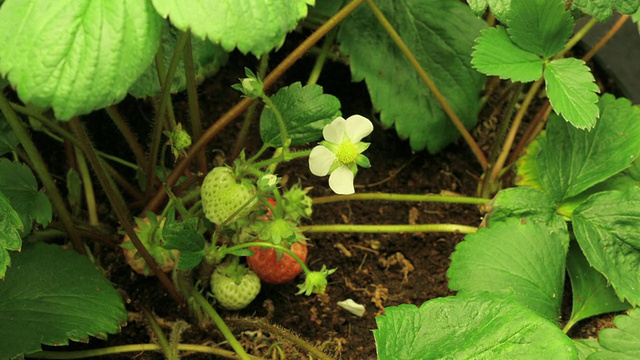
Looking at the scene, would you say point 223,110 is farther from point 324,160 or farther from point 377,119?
point 324,160

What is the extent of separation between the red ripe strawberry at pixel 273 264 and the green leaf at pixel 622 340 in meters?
0.41

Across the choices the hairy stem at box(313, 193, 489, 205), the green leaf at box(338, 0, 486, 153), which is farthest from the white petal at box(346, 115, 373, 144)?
the green leaf at box(338, 0, 486, 153)

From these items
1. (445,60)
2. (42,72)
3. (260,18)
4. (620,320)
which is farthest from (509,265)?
(42,72)

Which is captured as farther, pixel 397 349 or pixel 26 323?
pixel 26 323

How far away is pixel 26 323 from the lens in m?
0.91

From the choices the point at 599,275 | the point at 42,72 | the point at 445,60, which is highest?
the point at 42,72

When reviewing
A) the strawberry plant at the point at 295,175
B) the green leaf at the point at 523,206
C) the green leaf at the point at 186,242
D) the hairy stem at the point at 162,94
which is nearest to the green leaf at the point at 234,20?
the strawberry plant at the point at 295,175

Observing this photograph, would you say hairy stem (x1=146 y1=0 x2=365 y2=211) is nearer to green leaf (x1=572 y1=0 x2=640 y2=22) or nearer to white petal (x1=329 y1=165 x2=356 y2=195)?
white petal (x1=329 y1=165 x2=356 y2=195)

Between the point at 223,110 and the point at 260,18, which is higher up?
the point at 260,18

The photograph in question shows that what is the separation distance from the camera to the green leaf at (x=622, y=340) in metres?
0.93

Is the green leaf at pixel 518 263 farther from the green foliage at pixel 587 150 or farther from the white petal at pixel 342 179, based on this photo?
the white petal at pixel 342 179

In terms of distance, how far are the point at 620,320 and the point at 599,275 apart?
16 centimetres

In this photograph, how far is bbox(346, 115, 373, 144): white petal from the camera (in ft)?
2.91

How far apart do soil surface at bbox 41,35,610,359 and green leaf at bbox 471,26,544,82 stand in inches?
12.4
